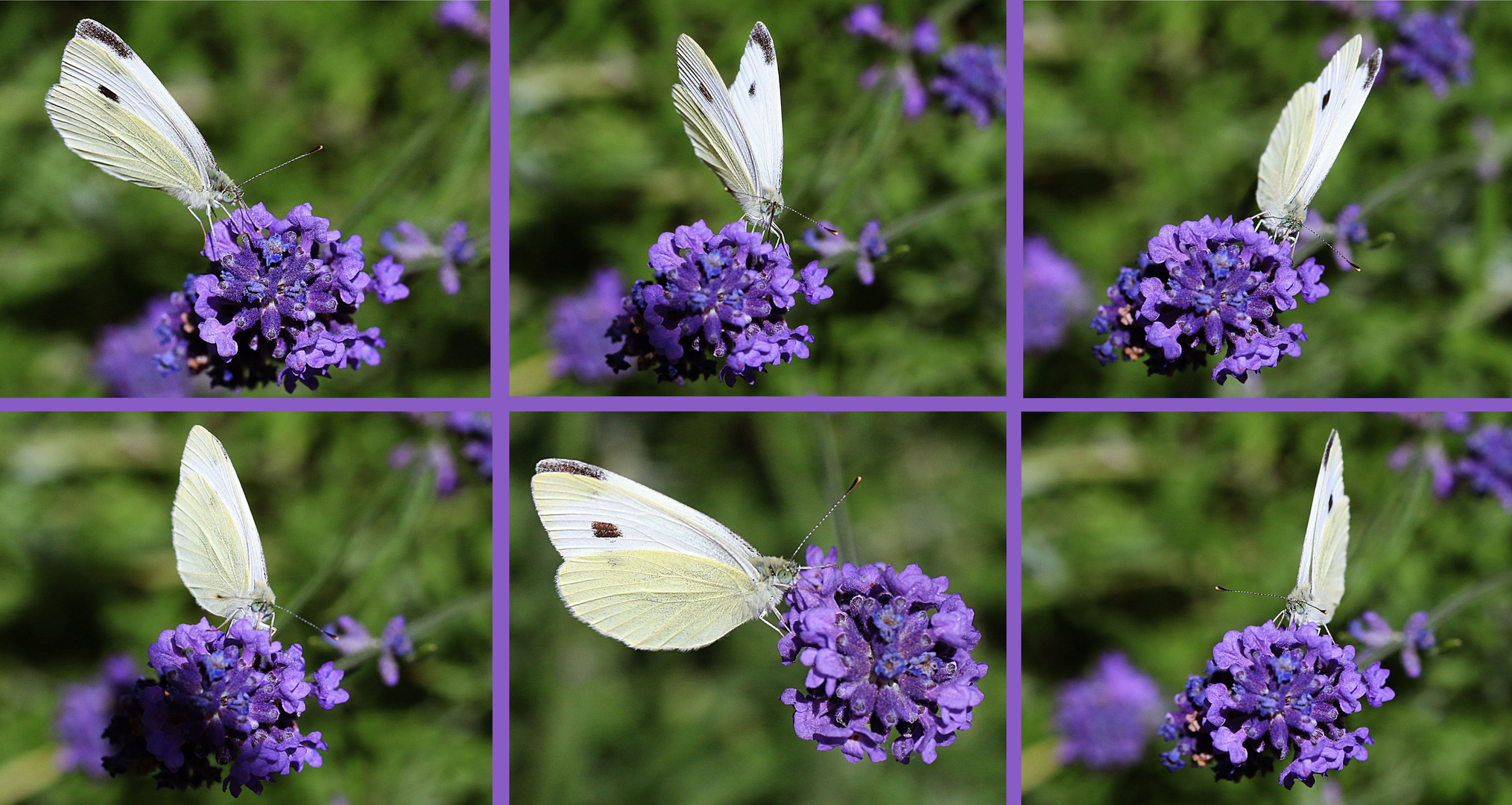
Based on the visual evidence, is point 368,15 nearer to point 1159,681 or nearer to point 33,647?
point 33,647

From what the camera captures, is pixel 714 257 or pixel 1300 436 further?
pixel 1300 436

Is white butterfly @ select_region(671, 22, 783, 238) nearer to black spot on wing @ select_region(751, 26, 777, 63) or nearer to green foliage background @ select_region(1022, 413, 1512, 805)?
black spot on wing @ select_region(751, 26, 777, 63)

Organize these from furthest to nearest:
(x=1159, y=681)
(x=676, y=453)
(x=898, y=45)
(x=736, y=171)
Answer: (x=676, y=453) < (x=1159, y=681) < (x=898, y=45) < (x=736, y=171)

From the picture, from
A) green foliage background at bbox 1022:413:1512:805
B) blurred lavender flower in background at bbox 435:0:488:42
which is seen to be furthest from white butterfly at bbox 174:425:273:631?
green foliage background at bbox 1022:413:1512:805

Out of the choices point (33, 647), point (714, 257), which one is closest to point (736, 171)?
point (714, 257)

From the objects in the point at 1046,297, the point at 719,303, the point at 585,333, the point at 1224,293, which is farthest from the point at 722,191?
the point at 1224,293

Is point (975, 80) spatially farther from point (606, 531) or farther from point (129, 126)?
point (129, 126)

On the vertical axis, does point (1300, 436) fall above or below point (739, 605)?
above

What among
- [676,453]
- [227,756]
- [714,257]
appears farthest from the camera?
[676,453]
